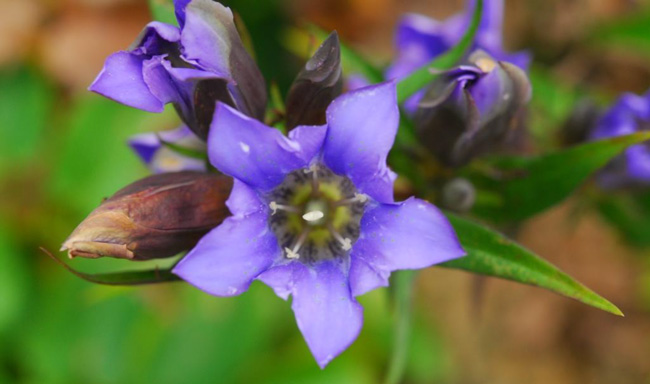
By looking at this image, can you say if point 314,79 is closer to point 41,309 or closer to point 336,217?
point 336,217

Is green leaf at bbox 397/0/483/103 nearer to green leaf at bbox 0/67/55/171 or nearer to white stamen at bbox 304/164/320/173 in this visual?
white stamen at bbox 304/164/320/173

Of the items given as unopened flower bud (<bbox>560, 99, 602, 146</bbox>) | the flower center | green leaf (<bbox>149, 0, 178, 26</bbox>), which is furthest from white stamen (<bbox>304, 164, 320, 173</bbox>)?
unopened flower bud (<bbox>560, 99, 602, 146</bbox>)

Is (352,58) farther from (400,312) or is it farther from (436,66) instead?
(400,312)

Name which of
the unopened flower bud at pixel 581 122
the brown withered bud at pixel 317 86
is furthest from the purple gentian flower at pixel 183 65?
the unopened flower bud at pixel 581 122

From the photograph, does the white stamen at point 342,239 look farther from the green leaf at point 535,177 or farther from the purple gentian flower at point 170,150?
the green leaf at point 535,177

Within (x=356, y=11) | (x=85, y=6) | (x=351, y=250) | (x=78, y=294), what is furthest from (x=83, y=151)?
(x=351, y=250)

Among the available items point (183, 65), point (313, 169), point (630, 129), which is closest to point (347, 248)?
point (313, 169)
